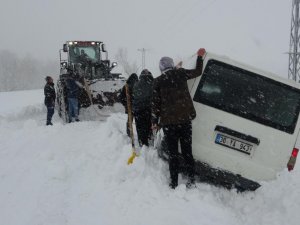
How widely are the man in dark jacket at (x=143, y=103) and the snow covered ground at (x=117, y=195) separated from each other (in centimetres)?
51

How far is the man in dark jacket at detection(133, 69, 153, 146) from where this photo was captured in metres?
6.49

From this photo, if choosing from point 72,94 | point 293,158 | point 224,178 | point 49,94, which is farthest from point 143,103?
point 49,94

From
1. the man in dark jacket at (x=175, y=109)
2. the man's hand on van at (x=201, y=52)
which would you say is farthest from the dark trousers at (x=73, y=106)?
the man's hand on van at (x=201, y=52)

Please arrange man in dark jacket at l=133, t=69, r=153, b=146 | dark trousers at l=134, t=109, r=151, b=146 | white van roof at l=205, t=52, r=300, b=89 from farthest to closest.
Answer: dark trousers at l=134, t=109, r=151, b=146 → man in dark jacket at l=133, t=69, r=153, b=146 → white van roof at l=205, t=52, r=300, b=89

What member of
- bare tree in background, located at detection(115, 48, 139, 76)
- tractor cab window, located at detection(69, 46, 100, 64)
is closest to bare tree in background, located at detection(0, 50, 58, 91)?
bare tree in background, located at detection(115, 48, 139, 76)

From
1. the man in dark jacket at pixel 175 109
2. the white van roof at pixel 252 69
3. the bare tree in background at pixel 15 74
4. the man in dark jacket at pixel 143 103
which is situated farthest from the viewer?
the bare tree in background at pixel 15 74

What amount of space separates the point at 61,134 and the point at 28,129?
4.25ft

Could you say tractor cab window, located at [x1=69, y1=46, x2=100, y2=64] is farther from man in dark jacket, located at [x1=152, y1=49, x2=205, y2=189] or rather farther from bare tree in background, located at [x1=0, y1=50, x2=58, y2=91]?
bare tree in background, located at [x1=0, y1=50, x2=58, y2=91]

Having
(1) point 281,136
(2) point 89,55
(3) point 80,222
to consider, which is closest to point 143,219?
(3) point 80,222

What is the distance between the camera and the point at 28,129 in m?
9.45

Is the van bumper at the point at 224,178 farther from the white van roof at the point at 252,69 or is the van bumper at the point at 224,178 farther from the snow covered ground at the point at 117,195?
the white van roof at the point at 252,69

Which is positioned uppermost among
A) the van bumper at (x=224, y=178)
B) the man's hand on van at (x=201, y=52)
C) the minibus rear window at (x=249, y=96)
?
the man's hand on van at (x=201, y=52)

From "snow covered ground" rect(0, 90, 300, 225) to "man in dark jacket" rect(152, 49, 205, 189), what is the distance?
0.41 m

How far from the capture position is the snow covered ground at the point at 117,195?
14.2ft
